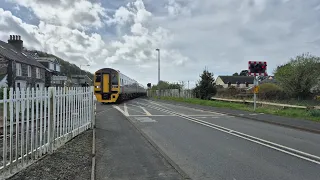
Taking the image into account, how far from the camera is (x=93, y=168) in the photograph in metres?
6.05

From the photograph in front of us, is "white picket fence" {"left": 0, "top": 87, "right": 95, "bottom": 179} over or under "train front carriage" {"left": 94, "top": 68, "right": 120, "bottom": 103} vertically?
under

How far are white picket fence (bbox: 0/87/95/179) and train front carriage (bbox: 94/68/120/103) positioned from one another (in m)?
20.5

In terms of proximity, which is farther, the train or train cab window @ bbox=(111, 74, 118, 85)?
train cab window @ bbox=(111, 74, 118, 85)

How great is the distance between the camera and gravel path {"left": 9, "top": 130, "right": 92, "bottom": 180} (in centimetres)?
543

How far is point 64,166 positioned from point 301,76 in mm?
35356

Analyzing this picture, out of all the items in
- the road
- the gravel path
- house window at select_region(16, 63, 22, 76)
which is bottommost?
the road

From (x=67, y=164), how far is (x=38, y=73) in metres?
46.9

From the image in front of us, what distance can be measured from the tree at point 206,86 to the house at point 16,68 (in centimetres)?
2141

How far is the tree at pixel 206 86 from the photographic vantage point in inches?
1358

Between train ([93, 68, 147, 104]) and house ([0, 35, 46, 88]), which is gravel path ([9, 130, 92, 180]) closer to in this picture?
train ([93, 68, 147, 104])

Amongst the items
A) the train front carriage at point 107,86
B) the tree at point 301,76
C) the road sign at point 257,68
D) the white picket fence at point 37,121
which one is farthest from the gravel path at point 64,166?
the tree at point 301,76

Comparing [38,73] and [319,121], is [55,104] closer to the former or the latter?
[319,121]

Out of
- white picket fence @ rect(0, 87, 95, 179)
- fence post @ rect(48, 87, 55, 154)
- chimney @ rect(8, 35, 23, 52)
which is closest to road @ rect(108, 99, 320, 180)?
white picket fence @ rect(0, 87, 95, 179)

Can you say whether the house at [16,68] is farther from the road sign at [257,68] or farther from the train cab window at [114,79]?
the road sign at [257,68]
